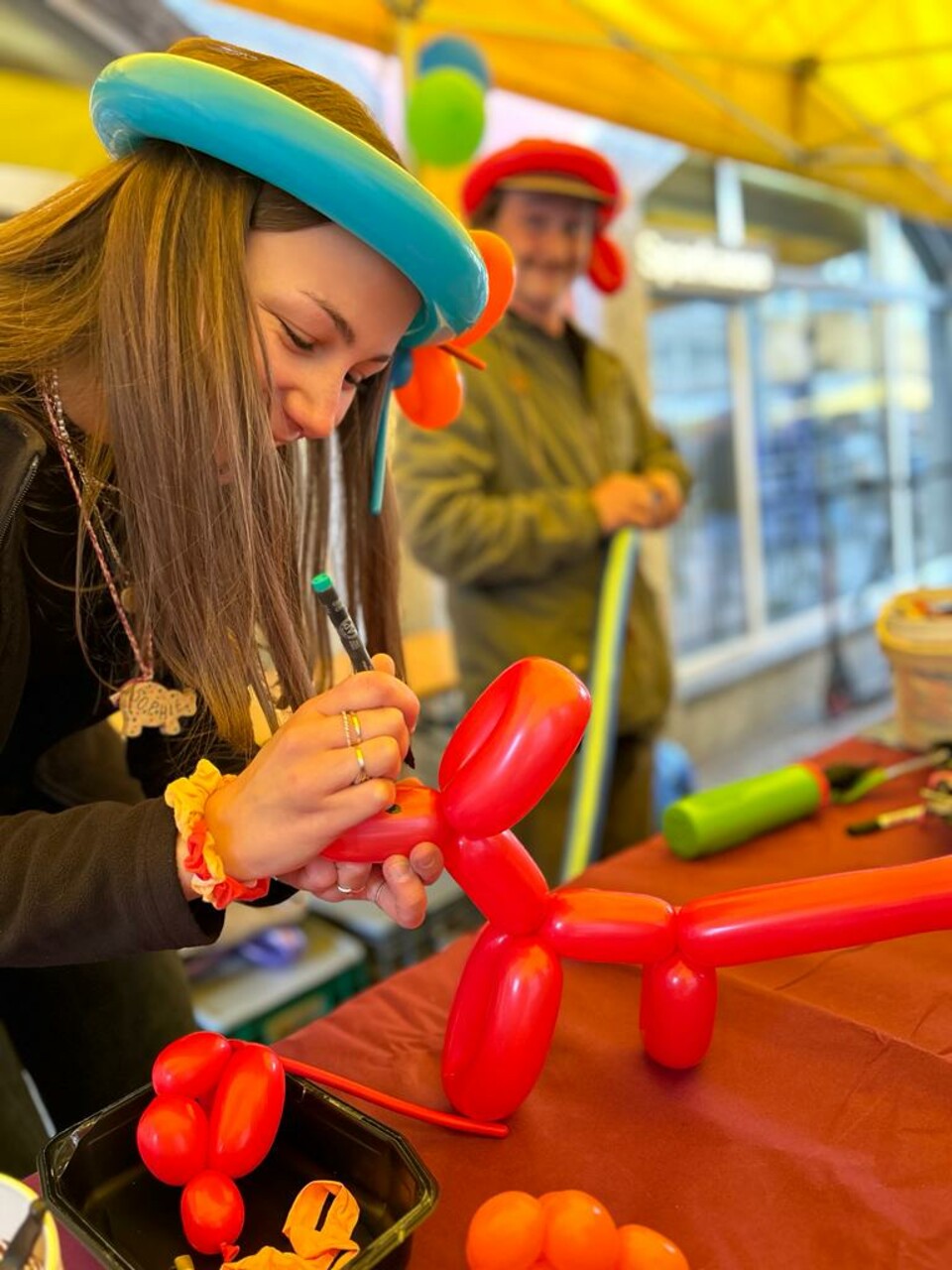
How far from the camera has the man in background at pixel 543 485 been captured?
152 centimetres

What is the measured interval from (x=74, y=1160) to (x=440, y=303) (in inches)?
22.4

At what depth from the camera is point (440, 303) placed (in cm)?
72

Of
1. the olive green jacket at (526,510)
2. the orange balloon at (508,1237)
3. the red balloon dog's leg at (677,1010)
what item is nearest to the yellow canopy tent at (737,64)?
the olive green jacket at (526,510)

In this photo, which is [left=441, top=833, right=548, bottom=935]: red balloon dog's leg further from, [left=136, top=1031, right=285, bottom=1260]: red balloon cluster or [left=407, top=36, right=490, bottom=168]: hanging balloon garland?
[left=407, top=36, right=490, bottom=168]: hanging balloon garland

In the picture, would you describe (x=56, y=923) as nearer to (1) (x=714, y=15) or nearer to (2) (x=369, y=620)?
(2) (x=369, y=620)

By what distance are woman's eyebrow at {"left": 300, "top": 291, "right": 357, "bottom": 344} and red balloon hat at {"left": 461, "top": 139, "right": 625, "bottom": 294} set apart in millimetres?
943

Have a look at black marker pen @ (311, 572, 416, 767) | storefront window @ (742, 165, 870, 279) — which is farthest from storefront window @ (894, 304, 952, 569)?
black marker pen @ (311, 572, 416, 767)

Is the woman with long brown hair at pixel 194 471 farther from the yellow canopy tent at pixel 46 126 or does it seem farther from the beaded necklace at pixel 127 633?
the yellow canopy tent at pixel 46 126

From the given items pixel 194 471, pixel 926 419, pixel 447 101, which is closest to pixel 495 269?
pixel 194 471

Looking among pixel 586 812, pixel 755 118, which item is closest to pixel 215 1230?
pixel 586 812

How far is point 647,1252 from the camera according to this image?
1.69ft

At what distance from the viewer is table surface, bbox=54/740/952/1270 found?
574mm

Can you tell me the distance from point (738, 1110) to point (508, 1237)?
8.7 inches

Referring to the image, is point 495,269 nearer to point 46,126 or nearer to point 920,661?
point 920,661
